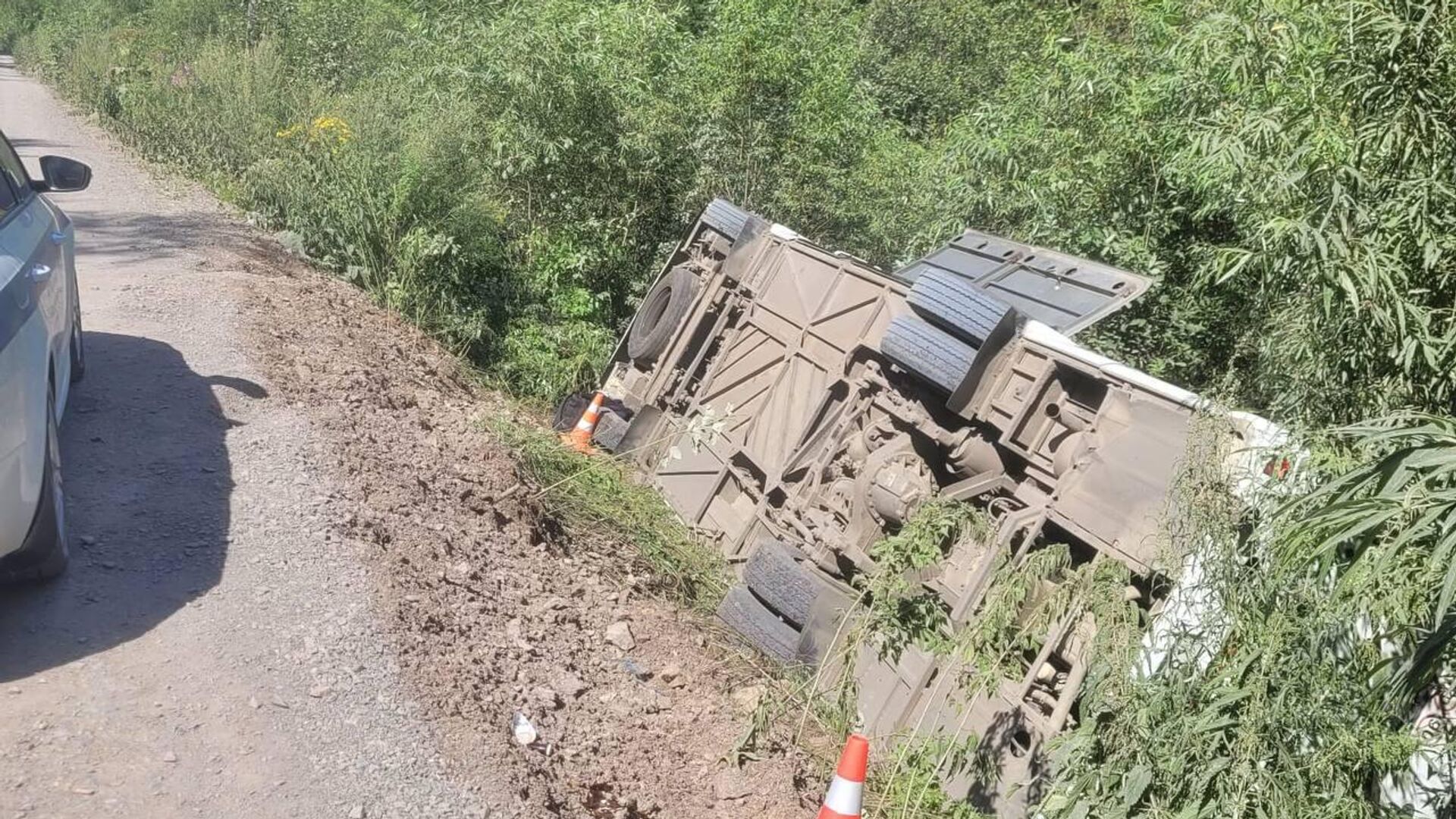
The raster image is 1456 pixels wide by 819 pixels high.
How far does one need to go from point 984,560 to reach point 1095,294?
220 cm

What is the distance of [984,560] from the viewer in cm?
584

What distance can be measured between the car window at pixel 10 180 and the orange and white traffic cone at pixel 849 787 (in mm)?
4169

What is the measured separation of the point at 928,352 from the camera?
6500 millimetres

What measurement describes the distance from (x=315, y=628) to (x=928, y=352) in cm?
347

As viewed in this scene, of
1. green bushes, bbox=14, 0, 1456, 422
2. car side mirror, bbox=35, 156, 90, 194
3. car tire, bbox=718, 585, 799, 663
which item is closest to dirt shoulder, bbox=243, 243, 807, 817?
car tire, bbox=718, 585, 799, 663

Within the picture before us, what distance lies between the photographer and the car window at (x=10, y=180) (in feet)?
17.3

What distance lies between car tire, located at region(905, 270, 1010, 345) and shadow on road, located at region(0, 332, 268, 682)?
3.79 metres

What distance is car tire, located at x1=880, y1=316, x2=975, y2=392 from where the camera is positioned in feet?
20.9

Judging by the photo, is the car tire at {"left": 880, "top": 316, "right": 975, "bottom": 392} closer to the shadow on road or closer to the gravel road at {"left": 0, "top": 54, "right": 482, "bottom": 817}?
the gravel road at {"left": 0, "top": 54, "right": 482, "bottom": 817}

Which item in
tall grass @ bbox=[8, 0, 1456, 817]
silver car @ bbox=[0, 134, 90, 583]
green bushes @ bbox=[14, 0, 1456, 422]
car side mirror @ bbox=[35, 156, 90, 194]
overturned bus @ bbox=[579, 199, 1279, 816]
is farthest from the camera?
car side mirror @ bbox=[35, 156, 90, 194]

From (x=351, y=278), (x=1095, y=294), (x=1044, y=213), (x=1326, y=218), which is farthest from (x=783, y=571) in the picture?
(x=351, y=278)

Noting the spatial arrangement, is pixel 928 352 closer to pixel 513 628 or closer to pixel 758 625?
pixel 758 625

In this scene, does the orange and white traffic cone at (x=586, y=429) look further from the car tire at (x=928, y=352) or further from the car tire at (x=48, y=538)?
the car tire at (x=48, y=538)

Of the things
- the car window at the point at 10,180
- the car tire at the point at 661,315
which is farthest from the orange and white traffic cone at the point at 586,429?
the car window at the point at 10,180
